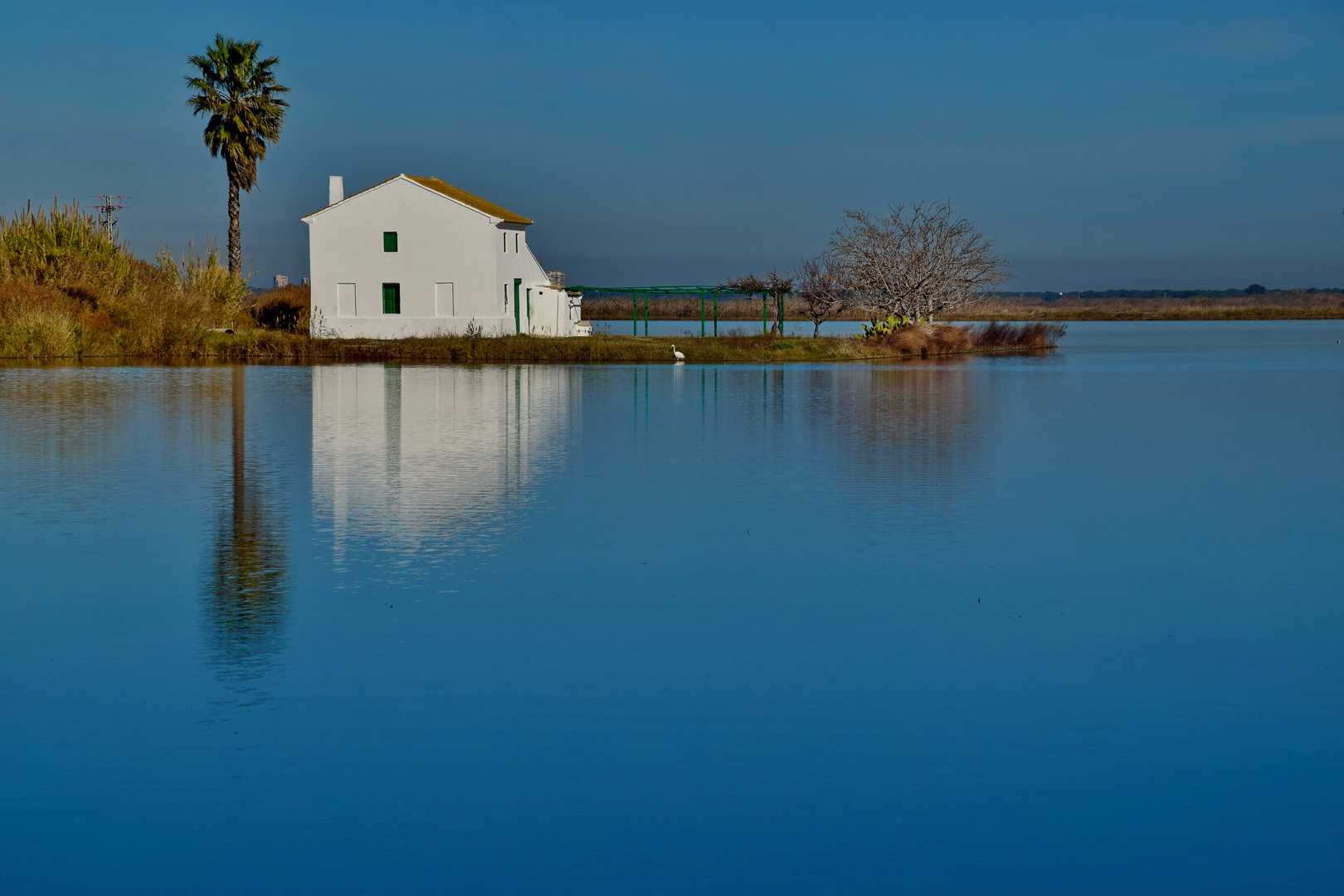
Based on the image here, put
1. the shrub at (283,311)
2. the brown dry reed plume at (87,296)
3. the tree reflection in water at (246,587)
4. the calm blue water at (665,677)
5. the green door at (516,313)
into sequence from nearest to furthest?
the calm blue water at (665,677) → the tree reflection in water at (246,587) → the brown dry reed plume at (87,296) → the green door at (516,313) → the shrub at (283,311)

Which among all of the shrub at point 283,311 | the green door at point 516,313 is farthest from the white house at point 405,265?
the shrub at point 283,311

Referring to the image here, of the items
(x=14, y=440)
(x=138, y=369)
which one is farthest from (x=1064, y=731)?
(x=138, y=369)

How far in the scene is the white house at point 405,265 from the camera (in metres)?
52.2

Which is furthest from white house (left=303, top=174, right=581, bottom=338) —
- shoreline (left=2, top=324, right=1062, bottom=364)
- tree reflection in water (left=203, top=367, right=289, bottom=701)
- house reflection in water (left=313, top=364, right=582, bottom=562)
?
tree reflection in water (left=203, top=367, right=289, bottom=701)

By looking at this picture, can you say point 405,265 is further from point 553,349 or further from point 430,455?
point 430,455

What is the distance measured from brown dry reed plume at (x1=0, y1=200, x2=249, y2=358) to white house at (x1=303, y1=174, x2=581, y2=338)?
504 centimetres

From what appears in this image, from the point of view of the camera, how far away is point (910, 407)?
26688mm

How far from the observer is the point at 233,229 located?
57312mm

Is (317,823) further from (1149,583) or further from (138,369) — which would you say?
(138,369)

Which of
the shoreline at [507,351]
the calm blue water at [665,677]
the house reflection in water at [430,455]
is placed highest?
the shoreline at [507,351]

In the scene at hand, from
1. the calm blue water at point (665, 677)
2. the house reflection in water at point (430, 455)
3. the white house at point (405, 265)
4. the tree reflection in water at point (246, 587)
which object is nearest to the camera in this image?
the calm blue water at point (665, 677)

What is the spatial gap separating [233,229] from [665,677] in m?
55.0

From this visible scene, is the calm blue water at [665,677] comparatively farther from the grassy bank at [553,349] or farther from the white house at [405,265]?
the white house at [405,265]

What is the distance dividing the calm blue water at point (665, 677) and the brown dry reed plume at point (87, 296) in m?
29.7
